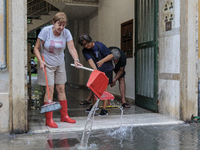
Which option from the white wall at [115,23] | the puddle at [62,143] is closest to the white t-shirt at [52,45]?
the puddle at [62,143]

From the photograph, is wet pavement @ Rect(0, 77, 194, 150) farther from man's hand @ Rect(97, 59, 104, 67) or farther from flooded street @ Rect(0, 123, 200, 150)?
man's hand @ Rect(97, 59, 104, 67)

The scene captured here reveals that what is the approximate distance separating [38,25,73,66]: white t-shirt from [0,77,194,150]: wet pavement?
3.30 ft

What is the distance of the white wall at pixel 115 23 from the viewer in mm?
7216

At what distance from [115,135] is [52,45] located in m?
1.58

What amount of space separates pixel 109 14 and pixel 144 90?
3860 mm

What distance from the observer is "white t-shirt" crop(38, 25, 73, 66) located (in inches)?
156

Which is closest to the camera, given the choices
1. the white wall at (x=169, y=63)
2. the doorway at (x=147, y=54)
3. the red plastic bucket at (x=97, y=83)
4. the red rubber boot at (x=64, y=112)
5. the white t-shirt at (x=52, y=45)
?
the red plastic bucket at (x=97, y=83)

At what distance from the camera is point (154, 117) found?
16.0ft

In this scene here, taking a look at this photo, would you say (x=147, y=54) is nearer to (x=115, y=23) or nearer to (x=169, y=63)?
(x=169, y=63)

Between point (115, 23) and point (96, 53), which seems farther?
point (115, 23)

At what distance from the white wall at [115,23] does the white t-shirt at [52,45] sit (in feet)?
10.9

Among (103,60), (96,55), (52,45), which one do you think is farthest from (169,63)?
(52,45)

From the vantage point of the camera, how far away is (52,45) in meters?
3.97

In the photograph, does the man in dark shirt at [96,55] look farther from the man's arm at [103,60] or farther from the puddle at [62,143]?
the puddle at [62,143]
